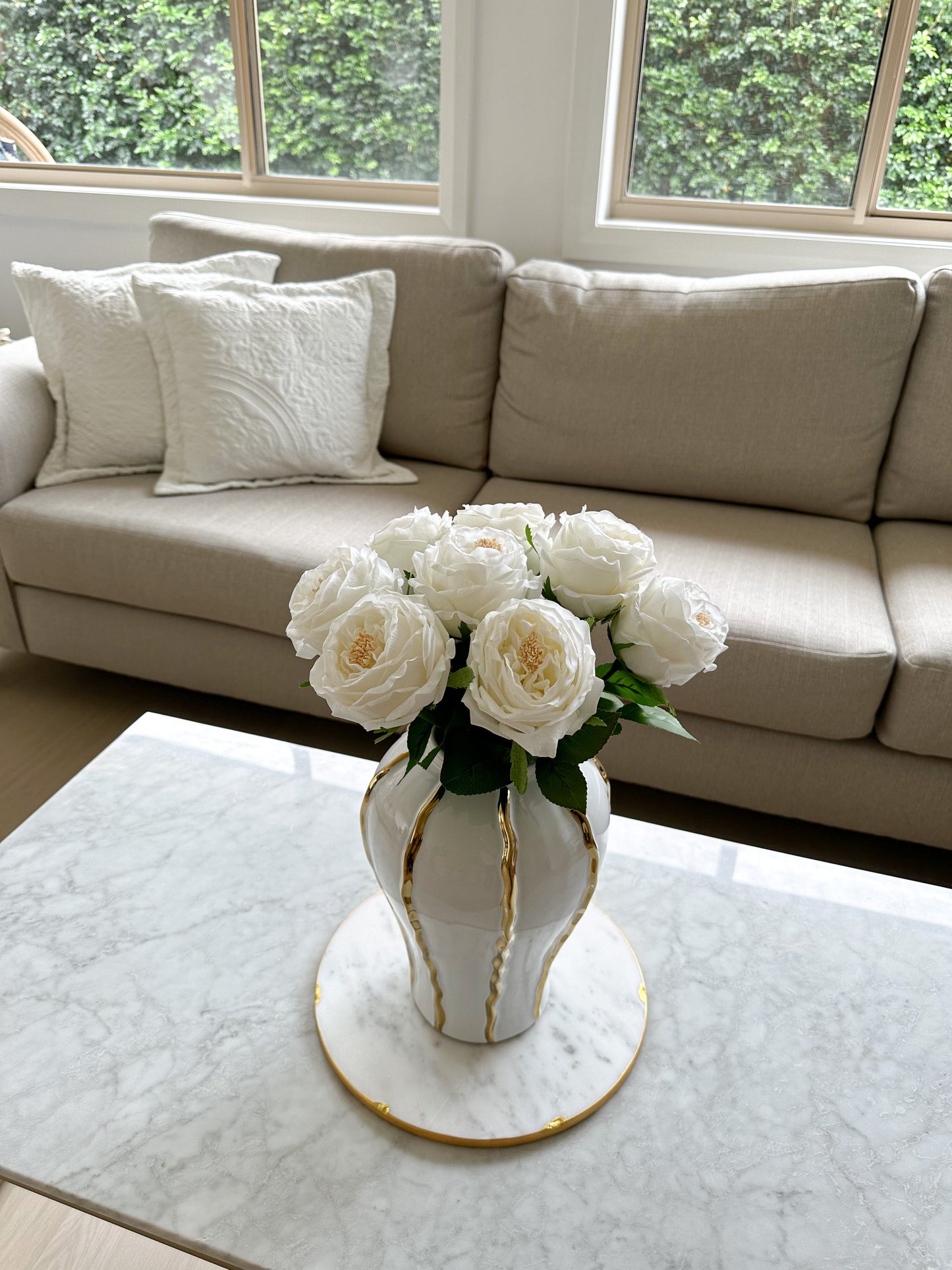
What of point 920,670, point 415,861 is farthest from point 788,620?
point 415,861

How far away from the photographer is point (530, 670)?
59 cm

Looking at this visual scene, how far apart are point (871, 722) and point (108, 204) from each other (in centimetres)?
238

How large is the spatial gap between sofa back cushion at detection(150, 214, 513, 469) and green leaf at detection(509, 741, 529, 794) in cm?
143

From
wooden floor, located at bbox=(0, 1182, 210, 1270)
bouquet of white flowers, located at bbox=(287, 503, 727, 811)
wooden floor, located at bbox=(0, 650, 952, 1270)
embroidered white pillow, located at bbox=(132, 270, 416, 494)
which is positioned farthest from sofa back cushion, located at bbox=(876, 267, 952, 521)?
wooden floor, located at bbox=(0, 1182, 210, 1270)

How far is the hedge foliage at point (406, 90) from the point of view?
6.73 feet

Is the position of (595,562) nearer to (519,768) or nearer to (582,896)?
(519,768)

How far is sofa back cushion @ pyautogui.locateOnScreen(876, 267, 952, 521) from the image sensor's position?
1700 millimetres

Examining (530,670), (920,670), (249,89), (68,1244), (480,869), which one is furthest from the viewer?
(249,89)

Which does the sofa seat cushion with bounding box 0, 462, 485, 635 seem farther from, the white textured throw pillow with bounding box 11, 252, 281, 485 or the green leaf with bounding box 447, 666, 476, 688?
the green leaf with bounding box 447, 666, 476, 688

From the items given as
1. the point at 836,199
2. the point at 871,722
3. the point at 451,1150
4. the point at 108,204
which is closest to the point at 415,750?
the point at 451,1150

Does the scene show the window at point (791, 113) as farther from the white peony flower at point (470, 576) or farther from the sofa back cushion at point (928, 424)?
the white peony flower at point (470, 576)

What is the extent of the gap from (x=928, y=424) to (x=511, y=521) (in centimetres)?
134

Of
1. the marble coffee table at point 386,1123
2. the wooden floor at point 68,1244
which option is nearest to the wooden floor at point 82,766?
the wooden floor at point 68,1244

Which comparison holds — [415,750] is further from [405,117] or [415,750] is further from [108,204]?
[108,204]
